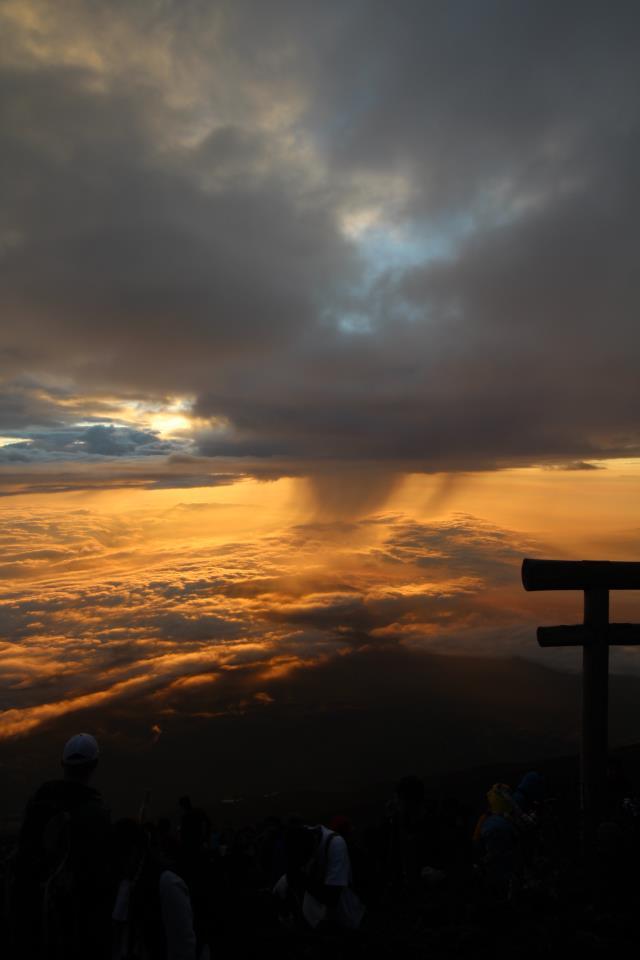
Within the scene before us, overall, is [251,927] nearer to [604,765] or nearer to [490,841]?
[490,841]

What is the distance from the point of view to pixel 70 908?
3.63 m

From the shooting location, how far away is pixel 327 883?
5.24 metres

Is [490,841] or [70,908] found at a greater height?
[70,908]

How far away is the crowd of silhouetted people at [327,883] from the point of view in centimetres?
366

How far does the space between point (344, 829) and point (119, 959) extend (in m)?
3.54

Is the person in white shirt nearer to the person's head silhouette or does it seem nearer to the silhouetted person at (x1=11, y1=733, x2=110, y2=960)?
the silhouetted person at (x1=11, y1=733, x2=110, y2=960)

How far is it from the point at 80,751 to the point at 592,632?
9836mm

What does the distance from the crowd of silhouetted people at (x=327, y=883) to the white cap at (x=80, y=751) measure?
0.03 feet

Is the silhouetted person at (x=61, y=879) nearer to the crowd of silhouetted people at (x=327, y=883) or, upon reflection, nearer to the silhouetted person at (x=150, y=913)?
the crowd of silhouetted people at (x=327, y=883)

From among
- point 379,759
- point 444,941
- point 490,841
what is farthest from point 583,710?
point 379,759

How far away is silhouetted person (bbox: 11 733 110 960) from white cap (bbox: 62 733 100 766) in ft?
0.56

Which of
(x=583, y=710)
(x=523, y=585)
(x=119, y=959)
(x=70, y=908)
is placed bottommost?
(x=583, y=710)

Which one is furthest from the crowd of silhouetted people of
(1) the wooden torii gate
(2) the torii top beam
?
(2) the torii top beam

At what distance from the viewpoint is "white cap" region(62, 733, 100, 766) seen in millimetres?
3873
